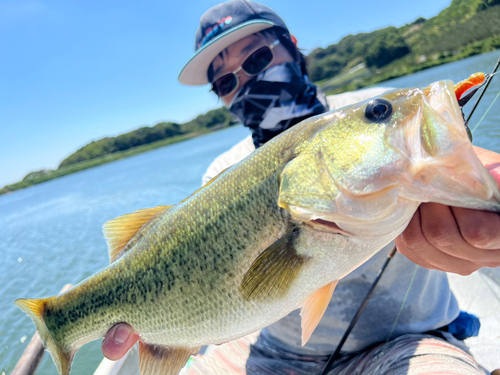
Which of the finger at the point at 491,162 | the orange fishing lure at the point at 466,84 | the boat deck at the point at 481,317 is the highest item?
the orange fishing lure at the point at 466,84

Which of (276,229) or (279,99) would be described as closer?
(276,229)

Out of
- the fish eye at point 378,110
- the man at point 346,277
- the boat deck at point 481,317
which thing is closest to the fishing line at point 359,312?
the man at point 346,277

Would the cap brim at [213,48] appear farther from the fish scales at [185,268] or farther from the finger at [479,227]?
the finger at [479,227]

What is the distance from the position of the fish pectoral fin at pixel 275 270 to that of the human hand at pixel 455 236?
1.57ft

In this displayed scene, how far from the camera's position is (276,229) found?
4.34 ft

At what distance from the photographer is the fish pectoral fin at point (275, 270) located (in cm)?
127

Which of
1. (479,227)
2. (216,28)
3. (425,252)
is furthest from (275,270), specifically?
(216,28)

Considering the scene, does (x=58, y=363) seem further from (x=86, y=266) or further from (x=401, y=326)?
(x=86, y=266)

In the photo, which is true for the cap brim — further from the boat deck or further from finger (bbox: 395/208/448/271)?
the boat deck

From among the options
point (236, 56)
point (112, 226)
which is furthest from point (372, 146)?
point (236, 56)

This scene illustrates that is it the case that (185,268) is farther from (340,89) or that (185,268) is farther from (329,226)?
(340,89)

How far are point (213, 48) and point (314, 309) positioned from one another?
2.68 m

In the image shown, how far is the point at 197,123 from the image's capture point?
90500 mm

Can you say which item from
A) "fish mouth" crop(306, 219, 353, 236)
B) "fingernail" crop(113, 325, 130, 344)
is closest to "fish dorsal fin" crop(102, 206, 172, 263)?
"fingernail" crop(113, 325, 130, 344)
